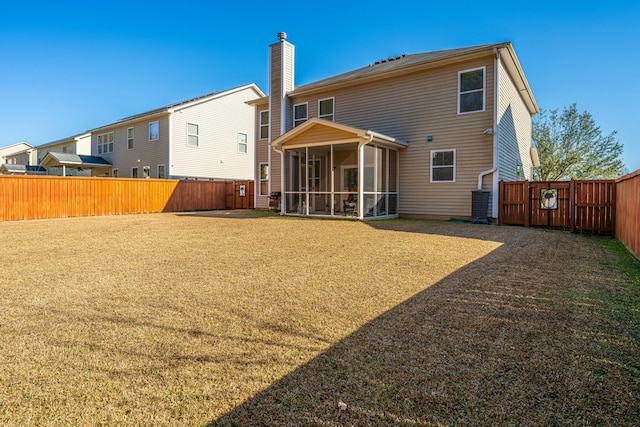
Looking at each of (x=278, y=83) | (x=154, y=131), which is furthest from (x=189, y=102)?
(x=278, y=83)

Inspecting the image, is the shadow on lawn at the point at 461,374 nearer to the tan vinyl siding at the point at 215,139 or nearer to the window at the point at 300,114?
the window at the point at 300,114

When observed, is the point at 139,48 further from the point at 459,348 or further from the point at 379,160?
the point at 459,348

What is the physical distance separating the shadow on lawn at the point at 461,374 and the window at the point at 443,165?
9.33 meters

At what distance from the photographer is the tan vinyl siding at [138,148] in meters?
21.3

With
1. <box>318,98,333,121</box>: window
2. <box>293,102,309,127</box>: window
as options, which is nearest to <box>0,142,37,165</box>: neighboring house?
<box>293,102,309,127</box>: window

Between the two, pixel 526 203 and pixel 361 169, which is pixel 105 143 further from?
pixel 526 203

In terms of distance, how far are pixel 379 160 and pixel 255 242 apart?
22.3 feet

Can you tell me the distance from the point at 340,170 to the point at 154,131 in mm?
13357

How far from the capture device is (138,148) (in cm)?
2317

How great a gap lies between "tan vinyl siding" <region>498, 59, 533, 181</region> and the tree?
925 centimetres

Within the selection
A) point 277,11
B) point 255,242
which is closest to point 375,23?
point 277,11

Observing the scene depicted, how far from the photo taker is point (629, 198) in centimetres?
648

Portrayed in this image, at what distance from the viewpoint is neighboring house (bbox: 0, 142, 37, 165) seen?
35.1 metres

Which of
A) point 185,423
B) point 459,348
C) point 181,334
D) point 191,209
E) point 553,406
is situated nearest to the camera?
point 185,423
